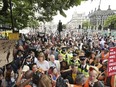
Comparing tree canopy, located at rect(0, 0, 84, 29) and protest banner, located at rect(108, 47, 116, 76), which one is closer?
protest banner, located at rect(108, 47, 116, 76)

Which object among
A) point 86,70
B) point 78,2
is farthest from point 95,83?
point 78,2

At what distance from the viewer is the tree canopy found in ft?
33.5

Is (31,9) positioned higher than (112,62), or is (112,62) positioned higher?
(31,9)

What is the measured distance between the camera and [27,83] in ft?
16.8

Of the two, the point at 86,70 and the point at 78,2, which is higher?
the point at 78,2

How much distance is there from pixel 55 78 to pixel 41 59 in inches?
46.4

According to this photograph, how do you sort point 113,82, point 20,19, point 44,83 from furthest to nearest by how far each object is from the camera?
point 20,19, point 113,82, point 44,83

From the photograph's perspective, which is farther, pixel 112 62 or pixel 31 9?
pixel 31 9

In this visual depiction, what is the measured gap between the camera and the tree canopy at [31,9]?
10211mm

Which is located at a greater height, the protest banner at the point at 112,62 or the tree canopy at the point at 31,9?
the tree canopy at the point at 31,9

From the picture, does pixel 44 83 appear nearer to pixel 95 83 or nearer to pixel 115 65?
pixel 95 83

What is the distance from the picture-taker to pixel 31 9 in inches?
567

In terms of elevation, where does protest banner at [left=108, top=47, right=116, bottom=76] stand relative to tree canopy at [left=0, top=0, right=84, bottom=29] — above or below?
below

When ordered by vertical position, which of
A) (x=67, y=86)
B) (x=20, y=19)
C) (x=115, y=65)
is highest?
(x=20, y=19)
